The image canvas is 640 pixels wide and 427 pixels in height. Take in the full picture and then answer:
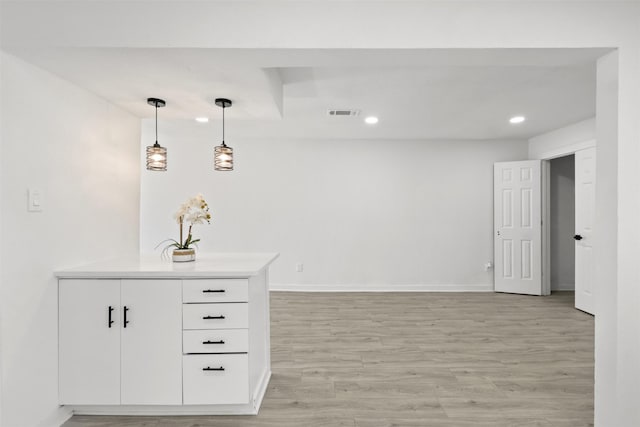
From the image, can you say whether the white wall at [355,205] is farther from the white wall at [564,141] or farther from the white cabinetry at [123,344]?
the white cabinetry at [123,344]

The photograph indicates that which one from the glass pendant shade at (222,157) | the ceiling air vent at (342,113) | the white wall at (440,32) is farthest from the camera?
the ceiling air vent at (342,113)

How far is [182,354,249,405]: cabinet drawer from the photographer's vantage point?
7.27 ft

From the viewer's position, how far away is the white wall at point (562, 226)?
593 centimetres

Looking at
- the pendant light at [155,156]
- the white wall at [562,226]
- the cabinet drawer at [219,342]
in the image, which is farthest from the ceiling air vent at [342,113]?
the white wall at [562,226]

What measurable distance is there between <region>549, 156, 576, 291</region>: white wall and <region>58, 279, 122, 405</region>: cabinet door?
246 inches

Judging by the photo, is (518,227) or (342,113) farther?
(518,227)

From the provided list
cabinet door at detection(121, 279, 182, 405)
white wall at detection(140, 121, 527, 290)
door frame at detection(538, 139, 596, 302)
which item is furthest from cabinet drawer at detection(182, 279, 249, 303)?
door frame at detection(538, 139, 596, 302)

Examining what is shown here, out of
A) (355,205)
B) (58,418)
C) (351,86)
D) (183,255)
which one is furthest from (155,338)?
(355,205)

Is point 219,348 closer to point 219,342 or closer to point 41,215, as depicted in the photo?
point 219,342

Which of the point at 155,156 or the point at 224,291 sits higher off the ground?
the point at 155,156

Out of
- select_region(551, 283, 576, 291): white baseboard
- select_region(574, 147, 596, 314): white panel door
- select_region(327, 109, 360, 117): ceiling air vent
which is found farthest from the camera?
select_region(551, 283, 576, 291): white baseboard

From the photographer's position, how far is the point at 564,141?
197 inches

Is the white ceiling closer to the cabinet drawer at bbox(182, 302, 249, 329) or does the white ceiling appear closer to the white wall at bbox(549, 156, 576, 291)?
the white wall at bbox(549, 156, 576, 291)

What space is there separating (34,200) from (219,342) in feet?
4.40
